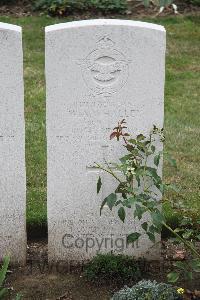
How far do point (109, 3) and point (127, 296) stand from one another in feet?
21.9

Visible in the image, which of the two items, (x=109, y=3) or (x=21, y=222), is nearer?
(x=21, y=222)

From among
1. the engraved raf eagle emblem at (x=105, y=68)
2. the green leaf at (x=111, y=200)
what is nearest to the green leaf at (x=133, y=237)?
the green leaf at (x=111, y=200)

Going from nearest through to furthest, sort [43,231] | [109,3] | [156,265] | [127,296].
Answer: [127,296] → [156,265] → [43,231] → [109,3]

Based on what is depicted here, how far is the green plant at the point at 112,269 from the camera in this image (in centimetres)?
483

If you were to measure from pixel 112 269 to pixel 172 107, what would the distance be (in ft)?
10.9

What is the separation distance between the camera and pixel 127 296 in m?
4.44

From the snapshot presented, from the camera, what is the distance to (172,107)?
782 centimetres

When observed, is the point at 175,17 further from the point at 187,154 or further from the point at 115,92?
the point at 115,92

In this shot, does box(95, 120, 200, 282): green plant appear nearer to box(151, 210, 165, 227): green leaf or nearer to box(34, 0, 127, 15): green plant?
box(151, 210, 165, 227): green leaf

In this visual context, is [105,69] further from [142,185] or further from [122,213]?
[122,213]

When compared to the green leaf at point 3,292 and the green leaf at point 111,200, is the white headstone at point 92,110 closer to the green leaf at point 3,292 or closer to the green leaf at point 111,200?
the green leaf at point 111,200

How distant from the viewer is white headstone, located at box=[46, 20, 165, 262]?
461 centimetres

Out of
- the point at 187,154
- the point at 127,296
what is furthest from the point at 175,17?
the point at 127,296

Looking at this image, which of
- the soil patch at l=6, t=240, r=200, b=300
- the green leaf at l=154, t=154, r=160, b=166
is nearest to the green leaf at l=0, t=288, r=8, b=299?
the soil patch at l=6, t=240, r=200, b=300
